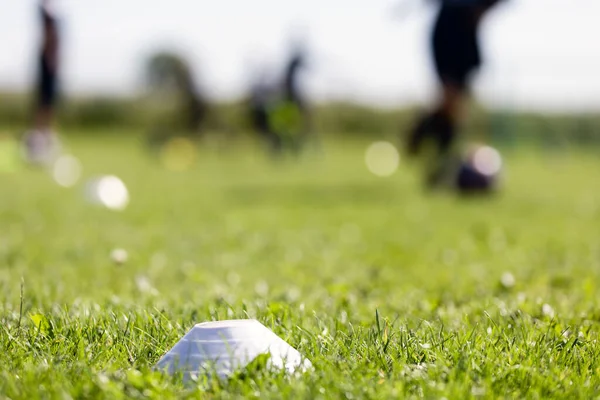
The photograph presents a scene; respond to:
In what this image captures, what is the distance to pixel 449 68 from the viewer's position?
9.52 m

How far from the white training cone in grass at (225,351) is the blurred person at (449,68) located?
718 cm

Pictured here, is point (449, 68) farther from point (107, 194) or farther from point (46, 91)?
point (46, 91)

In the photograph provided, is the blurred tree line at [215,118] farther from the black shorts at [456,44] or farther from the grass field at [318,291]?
the grass field at [318,291]

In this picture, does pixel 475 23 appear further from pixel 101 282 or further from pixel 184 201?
pixel 101 282

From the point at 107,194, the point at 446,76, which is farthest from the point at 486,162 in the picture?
the point at 107,194

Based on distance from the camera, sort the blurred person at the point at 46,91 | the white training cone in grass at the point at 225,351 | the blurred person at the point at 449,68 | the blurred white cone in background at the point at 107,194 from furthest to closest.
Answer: the blurred person at the point at 46,91 < the blurred person at the point at 449,68 < the blurred white cone in background at the point at 107,194 < the white training cone in grass at the point at 225,351

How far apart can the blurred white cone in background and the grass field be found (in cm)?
12

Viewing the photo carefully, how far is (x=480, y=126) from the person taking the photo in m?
28.8

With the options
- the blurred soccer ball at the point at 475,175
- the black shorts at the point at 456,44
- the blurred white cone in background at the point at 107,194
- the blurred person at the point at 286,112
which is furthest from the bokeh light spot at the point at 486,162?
the blurred person at the point at 286,112

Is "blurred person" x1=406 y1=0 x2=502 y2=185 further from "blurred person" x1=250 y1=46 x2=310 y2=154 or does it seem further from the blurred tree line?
the blurred tree line

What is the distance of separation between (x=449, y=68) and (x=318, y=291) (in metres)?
5.94

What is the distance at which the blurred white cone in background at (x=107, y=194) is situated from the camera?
7859 millimetres

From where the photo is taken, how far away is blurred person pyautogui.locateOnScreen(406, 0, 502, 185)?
909 centimetres

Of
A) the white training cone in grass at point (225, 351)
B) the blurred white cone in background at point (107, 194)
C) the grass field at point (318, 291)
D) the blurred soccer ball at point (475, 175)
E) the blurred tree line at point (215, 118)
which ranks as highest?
the white training cone in grass at point (225, 351)
